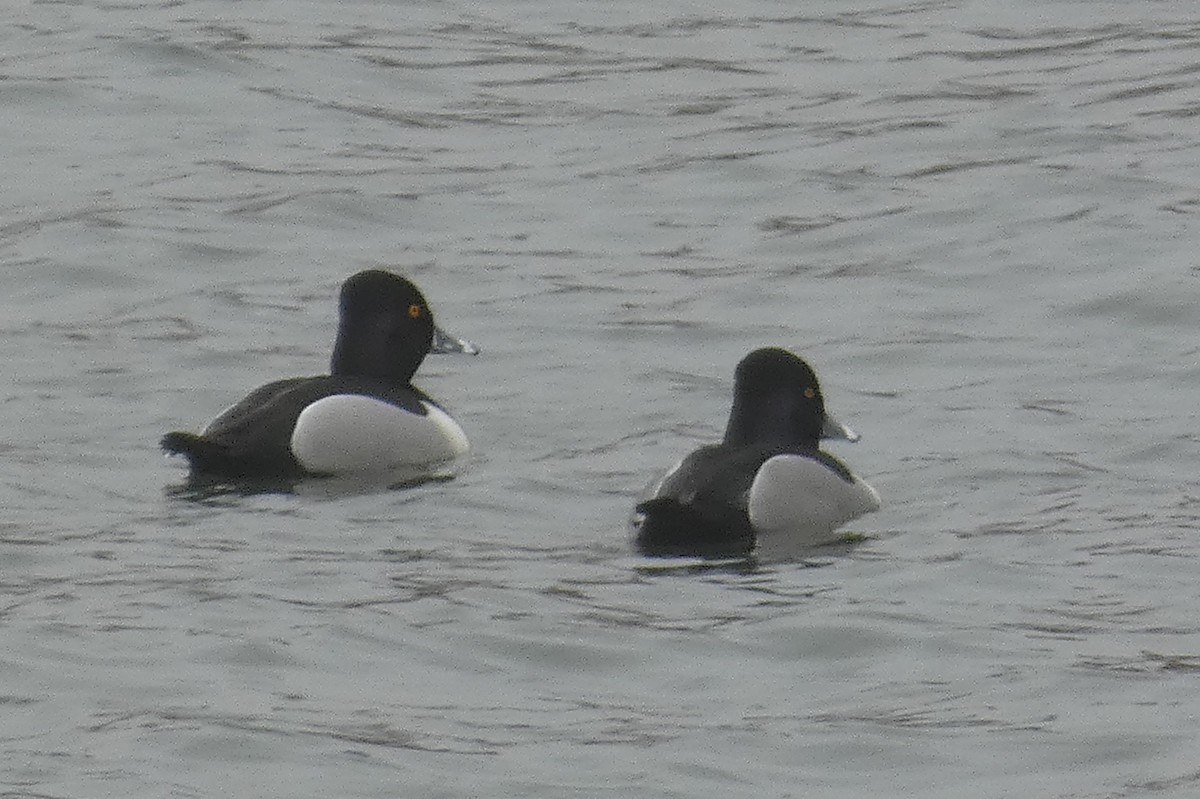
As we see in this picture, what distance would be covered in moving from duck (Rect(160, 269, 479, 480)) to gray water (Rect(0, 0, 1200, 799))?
23cm

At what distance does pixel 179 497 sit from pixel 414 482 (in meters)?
0.96

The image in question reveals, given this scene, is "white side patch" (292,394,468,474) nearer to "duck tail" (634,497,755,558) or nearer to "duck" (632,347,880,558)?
"duck" (632,347,880,558)

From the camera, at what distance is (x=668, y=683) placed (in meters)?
9.05

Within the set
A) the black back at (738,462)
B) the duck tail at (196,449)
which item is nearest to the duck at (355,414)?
the duck tail at (196,449)

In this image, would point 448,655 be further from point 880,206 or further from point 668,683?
point 880,206

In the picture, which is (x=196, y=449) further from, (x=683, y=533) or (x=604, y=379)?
(x=604, y=379)

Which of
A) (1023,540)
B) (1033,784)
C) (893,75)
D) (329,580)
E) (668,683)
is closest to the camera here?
(1033,784)

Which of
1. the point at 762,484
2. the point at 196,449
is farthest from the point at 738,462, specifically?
the point at 196,449

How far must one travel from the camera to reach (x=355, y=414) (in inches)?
483

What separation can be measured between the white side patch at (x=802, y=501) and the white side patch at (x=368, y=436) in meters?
1.62

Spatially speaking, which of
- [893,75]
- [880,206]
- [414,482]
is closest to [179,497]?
[414,482]

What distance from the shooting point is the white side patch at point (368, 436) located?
39.3 feet

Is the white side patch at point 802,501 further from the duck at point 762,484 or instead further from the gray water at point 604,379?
the gray water at point 604,379

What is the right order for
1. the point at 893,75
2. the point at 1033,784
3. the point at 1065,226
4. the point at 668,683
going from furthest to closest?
1. the point at 893,75
2. the point at 1065,226
3. the point at 668,683
4. the point at 1033,784
